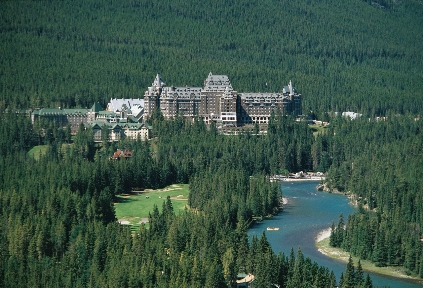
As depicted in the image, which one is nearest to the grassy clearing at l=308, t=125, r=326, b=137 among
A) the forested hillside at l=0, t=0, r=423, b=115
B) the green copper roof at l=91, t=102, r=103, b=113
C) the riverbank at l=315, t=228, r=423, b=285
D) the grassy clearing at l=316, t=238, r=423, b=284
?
the forested hillside at l=0, t=0, r=423, b=115

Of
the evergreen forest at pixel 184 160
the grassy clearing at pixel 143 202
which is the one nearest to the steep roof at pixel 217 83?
the evergreen forest at pixel 184 160

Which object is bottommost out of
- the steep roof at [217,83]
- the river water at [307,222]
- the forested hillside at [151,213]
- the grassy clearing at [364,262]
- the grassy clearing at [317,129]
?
the grassy clearing at [364,262]

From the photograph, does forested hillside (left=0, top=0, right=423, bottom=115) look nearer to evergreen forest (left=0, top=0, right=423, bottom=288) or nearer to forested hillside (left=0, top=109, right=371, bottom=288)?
evergreen forest (left=0, top=0, right=423, bottom=288)

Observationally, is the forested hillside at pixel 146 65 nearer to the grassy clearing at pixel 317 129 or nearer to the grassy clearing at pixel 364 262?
the grassy clearing at pixel 317 129

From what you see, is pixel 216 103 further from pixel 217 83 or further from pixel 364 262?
pixel 364 262

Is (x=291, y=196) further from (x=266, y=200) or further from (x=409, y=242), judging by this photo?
(x=409, y=242)
